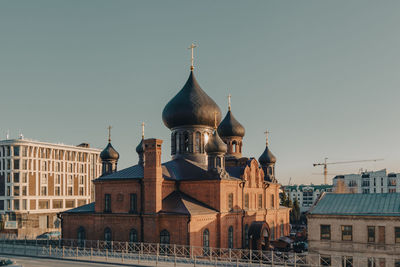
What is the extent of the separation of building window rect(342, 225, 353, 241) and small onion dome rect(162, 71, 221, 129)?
20.6 meters

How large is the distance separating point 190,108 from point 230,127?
10.7 meters

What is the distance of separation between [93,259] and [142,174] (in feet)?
31.0

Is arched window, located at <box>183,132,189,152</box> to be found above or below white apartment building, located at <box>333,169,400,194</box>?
above

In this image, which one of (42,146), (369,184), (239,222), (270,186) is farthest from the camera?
(369,184)

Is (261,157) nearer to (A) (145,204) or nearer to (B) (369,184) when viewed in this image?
(A) (145,204)

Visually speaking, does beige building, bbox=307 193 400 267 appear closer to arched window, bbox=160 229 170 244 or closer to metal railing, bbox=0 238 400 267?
metal railing, bbox=0 238 400 267

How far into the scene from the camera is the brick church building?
3931 centimetres

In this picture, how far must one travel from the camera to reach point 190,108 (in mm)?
48969

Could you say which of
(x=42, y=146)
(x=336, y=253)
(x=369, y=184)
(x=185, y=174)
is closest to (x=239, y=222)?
(x=185, y=174)

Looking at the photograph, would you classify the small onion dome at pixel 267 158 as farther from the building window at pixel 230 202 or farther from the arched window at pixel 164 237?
the arched window at pixel 164 237

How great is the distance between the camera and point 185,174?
44.3 metres

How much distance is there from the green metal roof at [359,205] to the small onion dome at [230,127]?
23314 mm

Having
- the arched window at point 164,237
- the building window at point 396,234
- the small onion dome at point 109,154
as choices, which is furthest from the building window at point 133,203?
the building window at point 396,234

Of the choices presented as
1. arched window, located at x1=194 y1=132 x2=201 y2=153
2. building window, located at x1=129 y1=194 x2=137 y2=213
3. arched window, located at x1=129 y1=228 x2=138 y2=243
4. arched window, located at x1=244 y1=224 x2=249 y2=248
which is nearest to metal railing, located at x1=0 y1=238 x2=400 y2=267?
arched window, located at x1=129 y1=228 x2=138 y2=243
